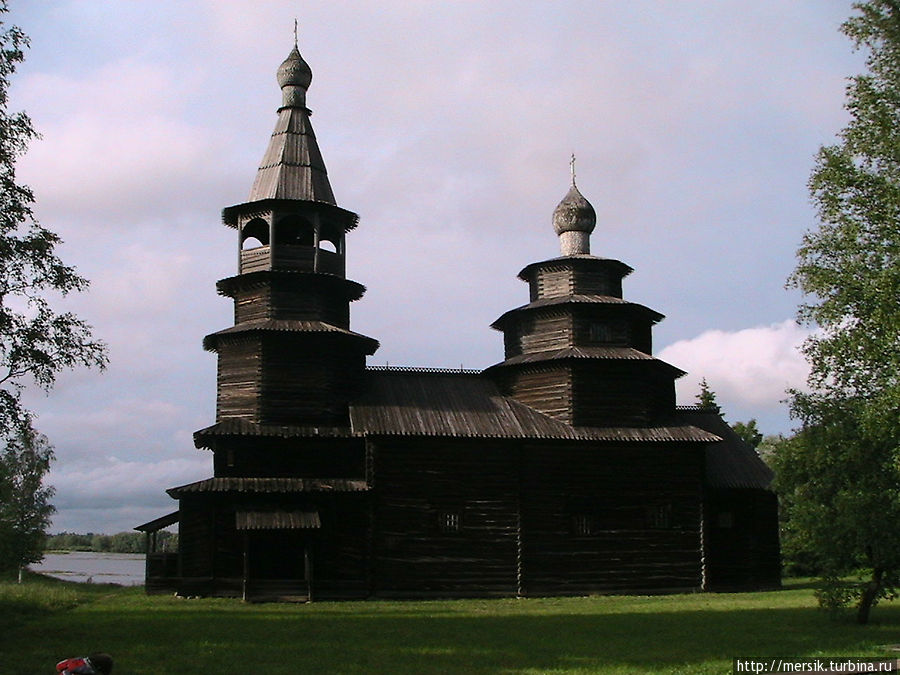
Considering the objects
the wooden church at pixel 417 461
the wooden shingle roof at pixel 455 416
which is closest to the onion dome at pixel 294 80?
the wooden church at pixel 417 461

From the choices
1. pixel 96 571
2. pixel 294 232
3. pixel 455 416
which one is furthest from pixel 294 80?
pixel 96 571

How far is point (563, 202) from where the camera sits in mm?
37750

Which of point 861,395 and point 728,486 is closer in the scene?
point 861,395

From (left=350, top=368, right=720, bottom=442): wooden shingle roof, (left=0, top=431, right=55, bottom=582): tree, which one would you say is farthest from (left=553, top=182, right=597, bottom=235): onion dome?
(left=0, top=431, right=55, bottom=582): tree

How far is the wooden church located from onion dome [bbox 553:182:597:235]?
78.9 inches

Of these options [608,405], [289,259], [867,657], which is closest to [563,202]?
[608,405]

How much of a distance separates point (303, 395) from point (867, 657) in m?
20.8

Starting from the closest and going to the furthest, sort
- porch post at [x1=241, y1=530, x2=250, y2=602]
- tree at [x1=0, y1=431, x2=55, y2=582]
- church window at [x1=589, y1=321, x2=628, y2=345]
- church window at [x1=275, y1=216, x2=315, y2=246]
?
1. porch post at [x1=241, y1=530, x2=250, y2=602]
2. church window at [x1=275, y1=216, x2=315, y2=246]
3. church window at [x1=589, y1=321, x2=628, y2=345]
4. tree at [x1=0, y1=431, x2=55, y2=582]

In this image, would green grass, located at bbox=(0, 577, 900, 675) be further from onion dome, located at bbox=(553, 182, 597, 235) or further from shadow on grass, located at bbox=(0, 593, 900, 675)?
onion dome, located at bbox=(553, 182, 597, 235)

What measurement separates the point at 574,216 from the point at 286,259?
1186cm

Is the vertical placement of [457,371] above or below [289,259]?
below

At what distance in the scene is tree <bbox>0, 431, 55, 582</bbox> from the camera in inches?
1813

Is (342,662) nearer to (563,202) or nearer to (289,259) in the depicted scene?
(289,259)

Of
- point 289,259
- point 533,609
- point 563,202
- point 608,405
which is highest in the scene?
point 563,202
